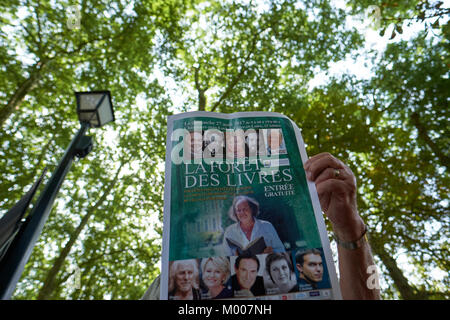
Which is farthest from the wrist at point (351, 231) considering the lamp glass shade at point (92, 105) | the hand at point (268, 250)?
the lamp glass shade at point (92, 105)

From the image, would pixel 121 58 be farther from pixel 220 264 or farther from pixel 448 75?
pixel 448 75

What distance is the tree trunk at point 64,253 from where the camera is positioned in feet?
26.2

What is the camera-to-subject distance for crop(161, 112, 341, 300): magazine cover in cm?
100

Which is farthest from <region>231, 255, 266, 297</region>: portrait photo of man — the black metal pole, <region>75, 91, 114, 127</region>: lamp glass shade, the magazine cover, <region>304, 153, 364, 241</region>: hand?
<region>75, 91, 114, 127</region>: lamp glass shade

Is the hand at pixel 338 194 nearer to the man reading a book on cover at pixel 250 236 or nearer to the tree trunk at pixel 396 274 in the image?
the man reading a book on cover at pixel 250 236

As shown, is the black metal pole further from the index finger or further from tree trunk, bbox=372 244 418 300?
tree trunk, bbox=372 244 418 300

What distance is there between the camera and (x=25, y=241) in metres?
1.86

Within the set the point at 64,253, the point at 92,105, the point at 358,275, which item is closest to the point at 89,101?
the point at 92,105

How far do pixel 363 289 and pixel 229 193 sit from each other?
2.75 ft

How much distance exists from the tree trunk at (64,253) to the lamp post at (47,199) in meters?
7.85

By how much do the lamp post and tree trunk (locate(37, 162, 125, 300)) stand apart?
25.8ft

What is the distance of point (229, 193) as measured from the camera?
4.02 feet
